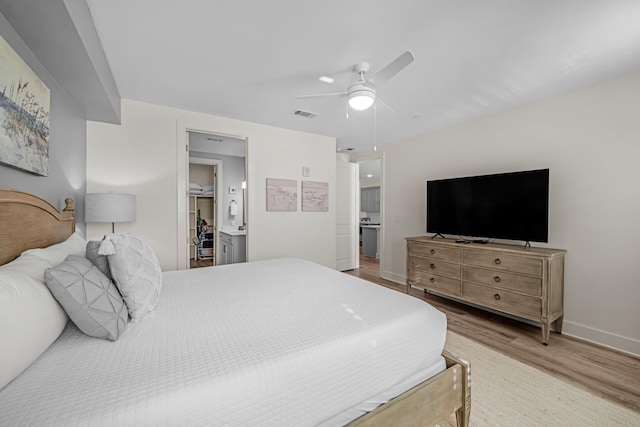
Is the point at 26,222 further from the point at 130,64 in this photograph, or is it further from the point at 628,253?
the point at 628,253

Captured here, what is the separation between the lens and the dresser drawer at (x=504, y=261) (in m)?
2.46

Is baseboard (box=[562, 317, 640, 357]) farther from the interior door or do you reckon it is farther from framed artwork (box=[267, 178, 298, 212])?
framed artwork (box=[267, 178, 298, 212])

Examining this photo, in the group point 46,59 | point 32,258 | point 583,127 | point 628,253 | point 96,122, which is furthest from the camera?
point 96,122

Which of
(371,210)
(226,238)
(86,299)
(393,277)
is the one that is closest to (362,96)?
(86,299)

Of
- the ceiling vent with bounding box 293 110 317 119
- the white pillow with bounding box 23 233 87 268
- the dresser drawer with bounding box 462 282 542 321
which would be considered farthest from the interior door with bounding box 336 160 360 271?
the white pillow with bounding box 23 233 87 268

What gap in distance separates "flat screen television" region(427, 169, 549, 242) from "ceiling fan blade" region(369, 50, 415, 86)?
1.92 meters

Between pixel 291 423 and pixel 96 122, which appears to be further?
pixel 96 122

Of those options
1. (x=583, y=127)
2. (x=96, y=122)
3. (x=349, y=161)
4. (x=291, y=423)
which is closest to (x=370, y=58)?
(x=583, y=127)

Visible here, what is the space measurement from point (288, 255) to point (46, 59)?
3.24m

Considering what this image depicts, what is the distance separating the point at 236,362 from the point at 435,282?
301cm

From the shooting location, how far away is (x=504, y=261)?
2.67 meters

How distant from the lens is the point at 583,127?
2.53 m

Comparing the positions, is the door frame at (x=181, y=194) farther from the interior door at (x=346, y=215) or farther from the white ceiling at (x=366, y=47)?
the interior door at (x=346, y=215)

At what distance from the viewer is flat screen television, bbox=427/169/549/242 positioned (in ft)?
8.63
